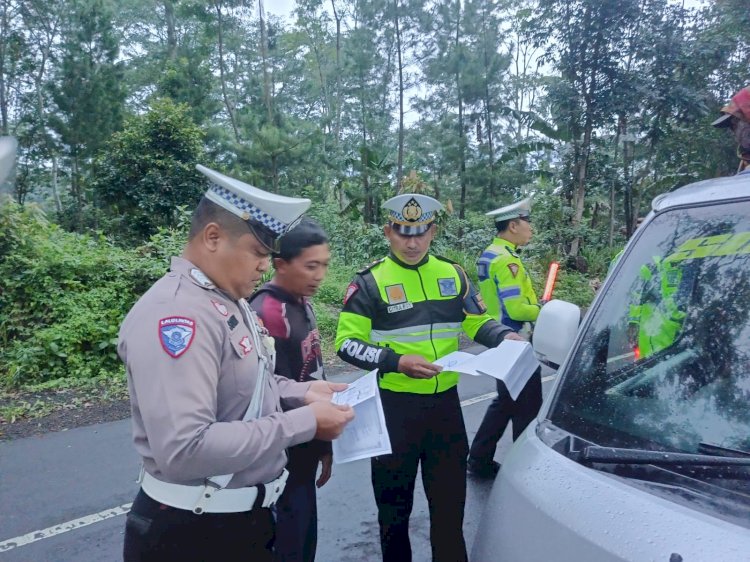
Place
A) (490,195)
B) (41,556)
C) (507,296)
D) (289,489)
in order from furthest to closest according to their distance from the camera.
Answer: (490,195), (507,296), (41,556), (289,489)

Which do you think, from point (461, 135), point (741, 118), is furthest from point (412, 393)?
point (461, 135)

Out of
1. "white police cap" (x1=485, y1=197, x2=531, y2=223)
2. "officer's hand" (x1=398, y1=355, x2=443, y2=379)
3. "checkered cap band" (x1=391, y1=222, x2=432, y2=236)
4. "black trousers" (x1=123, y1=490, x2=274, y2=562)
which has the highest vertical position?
"white police cap" (x1=485, y1=197, x2=531, y2=223)

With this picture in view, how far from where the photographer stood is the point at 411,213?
2.93m

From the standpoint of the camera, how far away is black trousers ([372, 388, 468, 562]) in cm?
280

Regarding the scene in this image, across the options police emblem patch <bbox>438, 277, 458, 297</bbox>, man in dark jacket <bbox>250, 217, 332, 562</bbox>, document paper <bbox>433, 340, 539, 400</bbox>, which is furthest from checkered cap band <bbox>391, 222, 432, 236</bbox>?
document paper <bbox>433, 340, 539, 400</bbox>

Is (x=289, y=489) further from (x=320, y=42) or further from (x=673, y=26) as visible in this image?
(x=320, y=42)

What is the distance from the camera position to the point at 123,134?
560 inches

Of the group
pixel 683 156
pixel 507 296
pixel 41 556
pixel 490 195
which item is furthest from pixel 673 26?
pixel 41 556

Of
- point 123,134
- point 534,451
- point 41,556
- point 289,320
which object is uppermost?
point 123,134

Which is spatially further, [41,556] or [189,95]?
[189,95]

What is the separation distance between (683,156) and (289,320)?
49.9 ft

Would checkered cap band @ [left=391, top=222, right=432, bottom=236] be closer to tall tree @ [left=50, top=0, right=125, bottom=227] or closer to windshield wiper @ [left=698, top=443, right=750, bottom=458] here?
windshield wiper @ [left=698, top=443, right=750, bottom=458]

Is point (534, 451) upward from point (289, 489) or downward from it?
upward

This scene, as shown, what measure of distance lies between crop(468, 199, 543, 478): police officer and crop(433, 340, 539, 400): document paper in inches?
62.8
